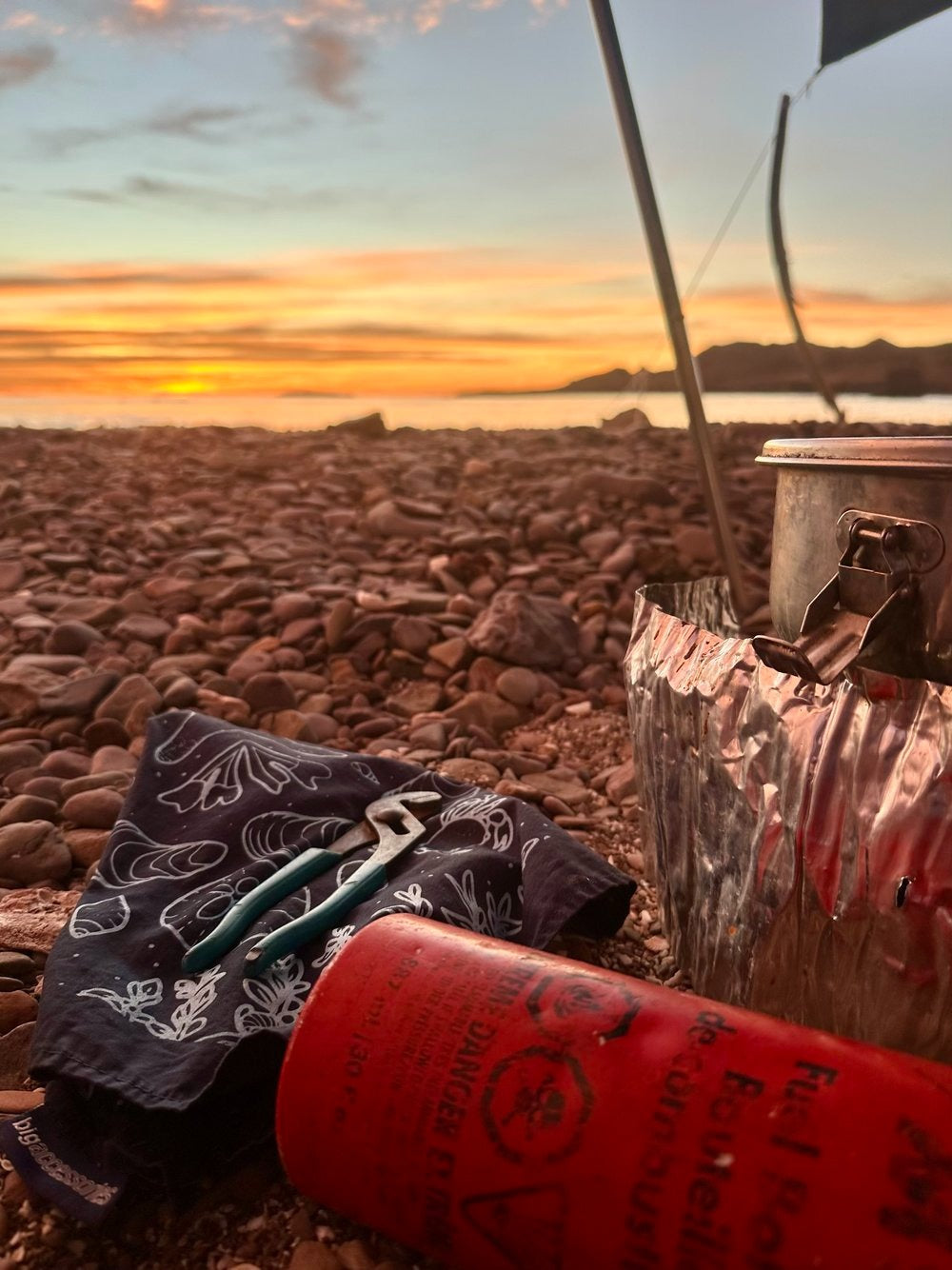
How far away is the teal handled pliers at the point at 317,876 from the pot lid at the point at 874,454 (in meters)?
0.77

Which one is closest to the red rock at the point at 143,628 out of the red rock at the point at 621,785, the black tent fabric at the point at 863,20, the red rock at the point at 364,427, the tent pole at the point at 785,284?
the red rock at the point at 621,785

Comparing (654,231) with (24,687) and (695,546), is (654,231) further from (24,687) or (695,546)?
(24,687)

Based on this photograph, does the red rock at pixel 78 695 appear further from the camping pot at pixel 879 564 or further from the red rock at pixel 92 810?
the camping pot at pixel 879 564

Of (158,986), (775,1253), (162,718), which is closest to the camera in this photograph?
(775,1253)

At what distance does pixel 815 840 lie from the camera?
1144 mm

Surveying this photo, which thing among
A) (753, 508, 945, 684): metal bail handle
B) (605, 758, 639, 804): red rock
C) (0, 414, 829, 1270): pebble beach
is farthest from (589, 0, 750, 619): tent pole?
(753, 508, 945, 684): metal bail handle

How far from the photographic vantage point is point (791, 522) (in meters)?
1.49

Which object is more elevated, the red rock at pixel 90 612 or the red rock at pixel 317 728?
the red rock at pixel 90 612

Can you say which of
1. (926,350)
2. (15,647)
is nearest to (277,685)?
(15,647)

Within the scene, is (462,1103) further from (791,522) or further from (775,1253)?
(791,522)

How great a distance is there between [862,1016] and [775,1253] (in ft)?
1.31

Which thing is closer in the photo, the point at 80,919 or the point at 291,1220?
the point at 291,1220

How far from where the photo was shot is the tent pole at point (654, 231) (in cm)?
236

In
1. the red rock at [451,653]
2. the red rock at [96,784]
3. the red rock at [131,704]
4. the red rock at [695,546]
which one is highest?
the red rock at [695,546]
